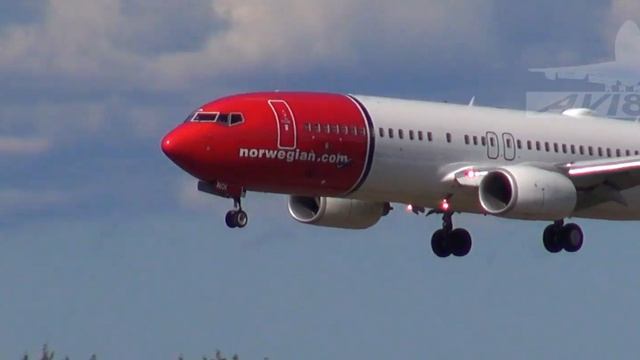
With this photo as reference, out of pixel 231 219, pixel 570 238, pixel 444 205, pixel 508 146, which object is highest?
pixel 508 146

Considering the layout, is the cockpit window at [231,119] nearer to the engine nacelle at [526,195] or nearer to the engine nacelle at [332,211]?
the engine nacelle at [526,195]

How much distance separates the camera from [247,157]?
105 m

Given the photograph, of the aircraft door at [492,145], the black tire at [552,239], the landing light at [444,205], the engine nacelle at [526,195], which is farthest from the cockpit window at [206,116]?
the black tire at [552,239]

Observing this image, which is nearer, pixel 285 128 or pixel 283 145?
pixel 283 145

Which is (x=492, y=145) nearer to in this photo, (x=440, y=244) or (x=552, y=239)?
(x=552, y=239)

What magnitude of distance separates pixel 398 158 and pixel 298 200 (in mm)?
8088

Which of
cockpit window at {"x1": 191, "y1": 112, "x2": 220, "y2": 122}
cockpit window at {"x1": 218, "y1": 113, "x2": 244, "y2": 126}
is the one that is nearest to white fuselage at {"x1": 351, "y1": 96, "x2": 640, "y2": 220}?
Answer: cockpit window at {"x1": 218, "y1": 113, "x2": 244, "y2": 126}

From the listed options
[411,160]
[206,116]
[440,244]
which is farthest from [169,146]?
[440,244]

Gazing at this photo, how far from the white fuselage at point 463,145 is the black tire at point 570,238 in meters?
1.46

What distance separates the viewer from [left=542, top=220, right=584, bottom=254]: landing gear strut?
113250 mm

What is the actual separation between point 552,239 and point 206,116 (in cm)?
1523

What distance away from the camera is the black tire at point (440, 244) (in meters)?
116

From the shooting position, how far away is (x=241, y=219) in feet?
344

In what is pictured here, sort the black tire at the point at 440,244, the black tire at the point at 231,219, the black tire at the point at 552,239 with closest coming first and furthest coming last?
the black tire at the point at 231,219 < the black tire at the point at 552,239 < the black tire at the point at 440,244
